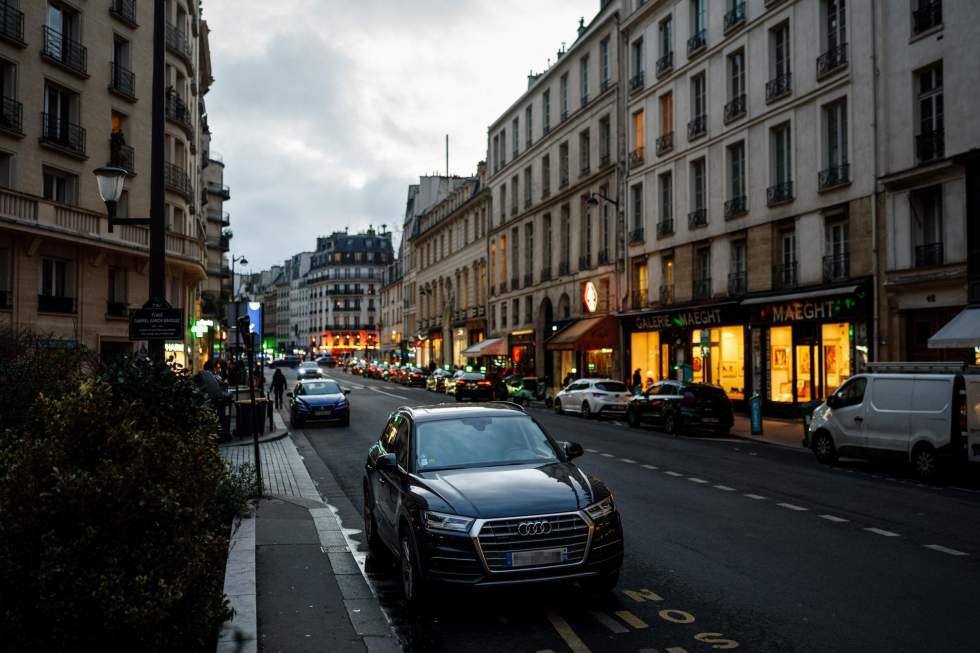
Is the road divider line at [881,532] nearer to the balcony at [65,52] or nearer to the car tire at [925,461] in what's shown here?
the car tire at [925,461]

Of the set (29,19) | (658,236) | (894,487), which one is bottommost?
(894,487)

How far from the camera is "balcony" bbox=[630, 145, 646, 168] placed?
3916 cm

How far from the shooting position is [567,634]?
248 inches

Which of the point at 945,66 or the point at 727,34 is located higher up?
the point at 727,34

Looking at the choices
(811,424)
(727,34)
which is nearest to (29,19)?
(727,34)

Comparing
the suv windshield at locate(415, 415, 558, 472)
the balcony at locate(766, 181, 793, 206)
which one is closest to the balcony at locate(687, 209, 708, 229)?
the balcony at locate(766, 181, 793, 206)

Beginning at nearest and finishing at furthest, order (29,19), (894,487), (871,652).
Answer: (871,652) → (894,487) → (29,19)

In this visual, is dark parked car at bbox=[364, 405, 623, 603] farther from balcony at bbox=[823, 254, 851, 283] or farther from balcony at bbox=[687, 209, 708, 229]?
balcony at bbox=[687, 209, 708, 229]

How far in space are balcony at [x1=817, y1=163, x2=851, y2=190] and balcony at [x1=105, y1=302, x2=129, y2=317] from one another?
2442 centimetres

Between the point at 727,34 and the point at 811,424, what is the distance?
63.2 feet

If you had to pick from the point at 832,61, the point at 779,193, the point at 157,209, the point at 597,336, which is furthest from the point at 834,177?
the point at 157,209

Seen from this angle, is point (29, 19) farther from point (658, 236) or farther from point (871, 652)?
point (871, 652)

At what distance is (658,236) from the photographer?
3725 cm

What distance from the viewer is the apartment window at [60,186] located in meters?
29.0
